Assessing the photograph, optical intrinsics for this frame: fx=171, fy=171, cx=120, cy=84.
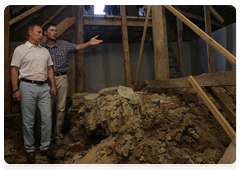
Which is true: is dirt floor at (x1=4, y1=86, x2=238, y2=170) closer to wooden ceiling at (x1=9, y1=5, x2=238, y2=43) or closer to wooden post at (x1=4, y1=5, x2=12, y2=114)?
wooden post at (x1=4, y1=5, x2=12, y2=114)

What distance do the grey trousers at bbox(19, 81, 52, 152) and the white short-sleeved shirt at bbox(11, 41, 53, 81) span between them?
0.39ft

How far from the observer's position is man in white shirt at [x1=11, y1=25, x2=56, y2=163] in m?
2.19

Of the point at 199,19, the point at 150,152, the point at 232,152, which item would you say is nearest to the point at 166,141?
the point at 150,152

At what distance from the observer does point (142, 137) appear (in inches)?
79.2

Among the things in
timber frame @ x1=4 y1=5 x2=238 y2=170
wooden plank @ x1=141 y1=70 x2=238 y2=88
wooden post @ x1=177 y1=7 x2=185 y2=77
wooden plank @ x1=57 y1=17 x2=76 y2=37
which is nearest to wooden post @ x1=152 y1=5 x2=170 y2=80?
timber frame @ x1=4 y1=5 x2=238 y2=170

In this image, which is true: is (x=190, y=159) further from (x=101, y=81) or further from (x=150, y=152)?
(x=101, y=81)

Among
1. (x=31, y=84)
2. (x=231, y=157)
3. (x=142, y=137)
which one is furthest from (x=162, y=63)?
(x=31, y=84)

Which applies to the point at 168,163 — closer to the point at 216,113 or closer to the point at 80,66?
the point at 216,113

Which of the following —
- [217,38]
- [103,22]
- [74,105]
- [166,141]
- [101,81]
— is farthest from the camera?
[101,81]

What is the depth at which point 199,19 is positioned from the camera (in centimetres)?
678

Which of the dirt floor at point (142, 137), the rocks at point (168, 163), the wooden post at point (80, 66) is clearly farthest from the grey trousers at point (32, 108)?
the wooden post at point (80, 66)

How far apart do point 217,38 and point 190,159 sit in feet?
17.2

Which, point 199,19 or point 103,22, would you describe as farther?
point 199,19

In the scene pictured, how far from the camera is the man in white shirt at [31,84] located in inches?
86.1
